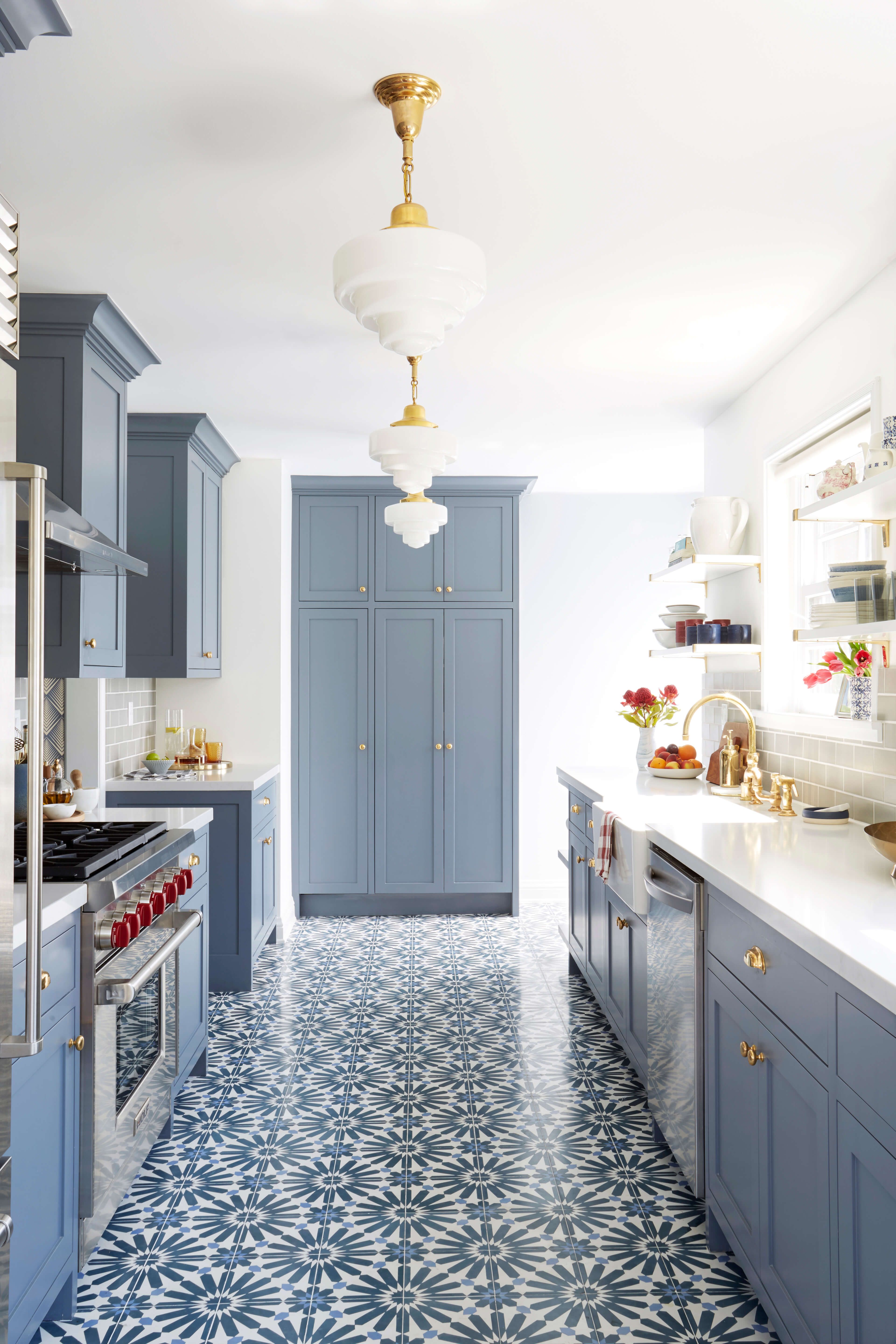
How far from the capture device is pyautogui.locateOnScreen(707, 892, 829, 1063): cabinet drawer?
5.12 feet

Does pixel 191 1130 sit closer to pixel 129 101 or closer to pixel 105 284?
pixel 105 284

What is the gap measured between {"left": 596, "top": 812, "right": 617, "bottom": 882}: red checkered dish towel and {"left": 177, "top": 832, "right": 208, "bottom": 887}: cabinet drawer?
1312 millimetres

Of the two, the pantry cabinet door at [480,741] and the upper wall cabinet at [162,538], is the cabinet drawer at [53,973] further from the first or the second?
the pantry cabinet door at [480,741]

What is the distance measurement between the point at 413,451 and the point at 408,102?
0.88 m

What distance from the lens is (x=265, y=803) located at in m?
4.36

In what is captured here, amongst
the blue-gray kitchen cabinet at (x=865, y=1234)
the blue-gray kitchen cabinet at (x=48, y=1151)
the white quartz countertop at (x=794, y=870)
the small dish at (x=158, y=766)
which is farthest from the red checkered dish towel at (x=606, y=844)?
the small dish at (x=158, y=766)

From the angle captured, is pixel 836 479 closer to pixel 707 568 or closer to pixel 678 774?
pixel 707 568

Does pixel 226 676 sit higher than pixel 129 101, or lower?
lower

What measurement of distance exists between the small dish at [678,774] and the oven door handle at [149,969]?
1.93 meters

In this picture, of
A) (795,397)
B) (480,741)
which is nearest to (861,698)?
(795,397)

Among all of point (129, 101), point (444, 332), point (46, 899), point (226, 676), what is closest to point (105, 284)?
point (129, 101)

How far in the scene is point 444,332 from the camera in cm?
165

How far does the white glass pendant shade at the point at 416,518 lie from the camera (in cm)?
319

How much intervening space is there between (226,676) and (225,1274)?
312cm
